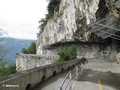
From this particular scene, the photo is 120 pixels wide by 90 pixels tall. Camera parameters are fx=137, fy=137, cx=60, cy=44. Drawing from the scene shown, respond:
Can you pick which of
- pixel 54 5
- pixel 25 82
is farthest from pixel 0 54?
pixel 54 5

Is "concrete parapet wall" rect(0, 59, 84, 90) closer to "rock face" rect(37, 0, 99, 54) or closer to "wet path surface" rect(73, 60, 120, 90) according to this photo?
"wet path surface" rect(73, 60, 120, 90)

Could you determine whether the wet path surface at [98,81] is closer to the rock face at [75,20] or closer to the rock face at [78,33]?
the rock face at [75,20]

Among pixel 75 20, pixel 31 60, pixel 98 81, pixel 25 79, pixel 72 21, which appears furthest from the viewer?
pixel 31 60

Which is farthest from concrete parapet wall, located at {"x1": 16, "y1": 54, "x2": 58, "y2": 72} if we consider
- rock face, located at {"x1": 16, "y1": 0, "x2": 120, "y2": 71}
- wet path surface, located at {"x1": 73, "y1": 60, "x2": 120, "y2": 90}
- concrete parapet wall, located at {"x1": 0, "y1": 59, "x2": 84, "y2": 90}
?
concrete parapet wall, located at {"x1": 0, "y1": 59, "x2": 84, "y2": 90}

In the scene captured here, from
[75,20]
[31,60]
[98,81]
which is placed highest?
[75,20]

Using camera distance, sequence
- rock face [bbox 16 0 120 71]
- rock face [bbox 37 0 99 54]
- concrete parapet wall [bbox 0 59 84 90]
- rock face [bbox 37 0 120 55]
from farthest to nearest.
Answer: rock face [bbox 37 0 99 54] < rock face [bbox 16 0 120 71] < rock face [bbox 37 0 120 55] < concrete parapet wall [bbox 0 59 84 90]

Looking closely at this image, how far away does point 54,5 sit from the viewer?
184 ft

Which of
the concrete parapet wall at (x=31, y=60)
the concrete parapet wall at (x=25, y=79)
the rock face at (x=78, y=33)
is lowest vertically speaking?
the concrete parapet wall at (x=31, y=60)

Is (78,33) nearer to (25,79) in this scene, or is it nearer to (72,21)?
(72,21)

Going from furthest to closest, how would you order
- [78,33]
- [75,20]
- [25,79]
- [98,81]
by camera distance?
[78,33], [75,20], [98,81], [25,79]

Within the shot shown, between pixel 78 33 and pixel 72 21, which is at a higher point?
pixel 72 21

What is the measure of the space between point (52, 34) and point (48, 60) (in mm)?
12180

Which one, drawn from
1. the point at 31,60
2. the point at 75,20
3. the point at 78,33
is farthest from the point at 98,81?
the point at 31,60

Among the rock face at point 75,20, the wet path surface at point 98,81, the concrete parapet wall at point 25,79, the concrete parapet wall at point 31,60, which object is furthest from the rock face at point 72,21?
the concrete parapet wall at point 25,79
